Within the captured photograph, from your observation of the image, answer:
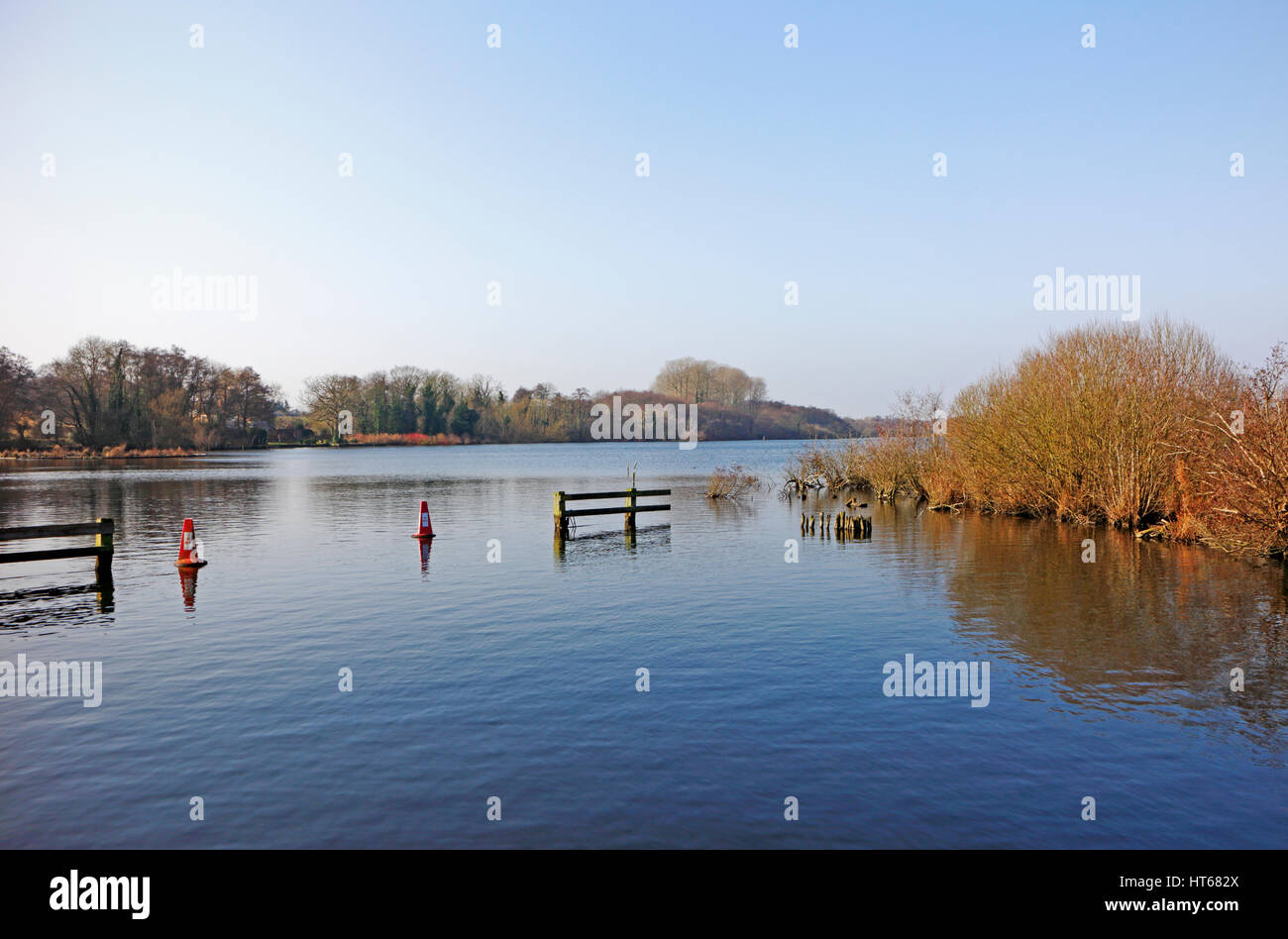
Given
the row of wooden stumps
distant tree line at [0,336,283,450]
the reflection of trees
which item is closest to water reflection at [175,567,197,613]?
the reflection of trees

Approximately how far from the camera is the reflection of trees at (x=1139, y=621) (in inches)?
410

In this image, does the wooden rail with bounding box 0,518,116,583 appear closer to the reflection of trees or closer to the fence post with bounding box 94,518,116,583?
the fence post with bounding box 94,518,116,583

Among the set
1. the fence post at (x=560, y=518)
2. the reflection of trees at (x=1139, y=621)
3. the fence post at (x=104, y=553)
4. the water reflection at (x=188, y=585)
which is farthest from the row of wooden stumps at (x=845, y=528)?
the fence post at (x=104, y=553)

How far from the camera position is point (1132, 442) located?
26.1m

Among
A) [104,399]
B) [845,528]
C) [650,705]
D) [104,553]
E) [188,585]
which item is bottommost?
[650,705]

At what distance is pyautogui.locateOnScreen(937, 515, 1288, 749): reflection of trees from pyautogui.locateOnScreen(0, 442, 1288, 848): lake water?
0.28 ft

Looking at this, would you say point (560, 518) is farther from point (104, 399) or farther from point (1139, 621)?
point (104, 399)

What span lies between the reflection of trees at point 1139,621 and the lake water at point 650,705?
0.09 metres

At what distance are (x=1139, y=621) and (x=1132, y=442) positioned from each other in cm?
1398

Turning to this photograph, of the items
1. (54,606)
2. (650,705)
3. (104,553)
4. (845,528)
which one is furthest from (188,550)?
(845,528)

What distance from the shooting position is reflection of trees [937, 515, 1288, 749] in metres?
10.4

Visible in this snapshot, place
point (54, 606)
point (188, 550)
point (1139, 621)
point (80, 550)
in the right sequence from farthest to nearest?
1. point (188, 550)
2. point (80, 550)
3. point (54, 606)
4. point (1139, 621)

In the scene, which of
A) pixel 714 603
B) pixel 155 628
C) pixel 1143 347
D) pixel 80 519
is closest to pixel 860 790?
pixel 714 603
